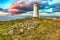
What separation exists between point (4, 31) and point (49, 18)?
237 inches

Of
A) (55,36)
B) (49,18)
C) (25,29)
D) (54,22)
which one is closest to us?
(55,36)

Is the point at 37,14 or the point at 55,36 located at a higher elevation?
the point at 37,14

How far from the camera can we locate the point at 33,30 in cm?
2519

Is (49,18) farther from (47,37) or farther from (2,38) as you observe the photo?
(2,38)

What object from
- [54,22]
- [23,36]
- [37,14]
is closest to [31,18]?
[37,14]

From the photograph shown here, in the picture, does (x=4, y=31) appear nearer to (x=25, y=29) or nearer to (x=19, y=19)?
(x=25, y=29)

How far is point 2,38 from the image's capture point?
955 inches

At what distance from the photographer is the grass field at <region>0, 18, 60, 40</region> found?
23.9 m

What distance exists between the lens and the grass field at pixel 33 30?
23902 millimetres

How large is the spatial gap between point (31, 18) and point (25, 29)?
390 centimetres

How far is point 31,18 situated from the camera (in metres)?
28.8

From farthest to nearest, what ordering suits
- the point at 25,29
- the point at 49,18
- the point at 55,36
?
the point at 49,18 < the point at 25,29 < the point at 55,36

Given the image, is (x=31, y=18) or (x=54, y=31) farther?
(x=31, y=18)

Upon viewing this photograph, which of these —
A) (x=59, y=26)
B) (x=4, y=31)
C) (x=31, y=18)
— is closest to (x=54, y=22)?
(x=59, y=26)
